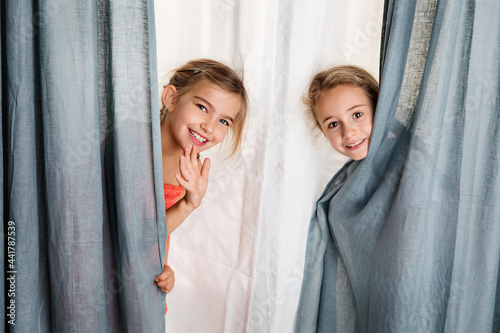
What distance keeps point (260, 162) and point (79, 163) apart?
445 mm

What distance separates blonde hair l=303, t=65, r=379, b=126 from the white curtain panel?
19mm

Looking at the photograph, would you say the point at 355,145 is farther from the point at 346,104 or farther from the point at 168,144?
the point at 168,144

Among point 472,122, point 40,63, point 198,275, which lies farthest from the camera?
point 198,275

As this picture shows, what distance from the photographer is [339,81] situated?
112 centimetres

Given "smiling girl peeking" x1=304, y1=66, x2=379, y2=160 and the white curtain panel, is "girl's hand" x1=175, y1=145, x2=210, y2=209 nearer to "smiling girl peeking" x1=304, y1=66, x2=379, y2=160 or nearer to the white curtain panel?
the white curtain panel

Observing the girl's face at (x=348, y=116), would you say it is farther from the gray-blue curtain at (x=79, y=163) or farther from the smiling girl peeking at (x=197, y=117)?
the gray-blue curtain at (x=79, y=163)

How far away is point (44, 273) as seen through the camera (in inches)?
36.3

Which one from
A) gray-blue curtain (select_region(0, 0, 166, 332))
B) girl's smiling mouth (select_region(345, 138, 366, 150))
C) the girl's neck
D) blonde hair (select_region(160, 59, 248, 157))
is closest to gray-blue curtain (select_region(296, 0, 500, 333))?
girl's smiling mouth (select_region(345, 138, 366, 150))

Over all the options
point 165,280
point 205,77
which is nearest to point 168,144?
point 205,77

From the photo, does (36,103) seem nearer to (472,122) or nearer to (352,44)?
(352,44)

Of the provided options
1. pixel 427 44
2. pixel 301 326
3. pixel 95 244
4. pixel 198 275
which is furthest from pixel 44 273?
pixel 427 44

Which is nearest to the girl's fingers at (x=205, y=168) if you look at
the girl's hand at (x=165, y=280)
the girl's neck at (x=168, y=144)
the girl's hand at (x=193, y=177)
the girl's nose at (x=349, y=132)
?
the girl's hand at (x=193, y=177)

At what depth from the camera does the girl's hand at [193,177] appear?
41.0 inches

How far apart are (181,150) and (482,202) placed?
78cm
